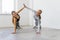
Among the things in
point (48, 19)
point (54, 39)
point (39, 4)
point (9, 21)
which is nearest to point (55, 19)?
point (48, 19)

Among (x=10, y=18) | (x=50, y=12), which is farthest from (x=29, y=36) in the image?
(x=10, y=18)

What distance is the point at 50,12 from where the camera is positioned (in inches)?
283

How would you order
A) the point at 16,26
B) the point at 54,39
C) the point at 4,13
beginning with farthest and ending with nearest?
the point at 4,13
the point at 16,26
the point at 54,39

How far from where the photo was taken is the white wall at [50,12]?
683 cm

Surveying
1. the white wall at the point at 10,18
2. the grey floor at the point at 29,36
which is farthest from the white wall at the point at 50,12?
the grey floor at the point at 29,36

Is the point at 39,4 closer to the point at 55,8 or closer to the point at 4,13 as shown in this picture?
the point at 55,8

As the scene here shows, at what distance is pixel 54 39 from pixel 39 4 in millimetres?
3607

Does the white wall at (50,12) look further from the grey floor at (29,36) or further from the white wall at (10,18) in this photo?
the grey floor at (29,36)

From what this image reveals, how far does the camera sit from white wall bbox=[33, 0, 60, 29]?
6.83 meters

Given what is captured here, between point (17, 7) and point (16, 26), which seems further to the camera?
point (17, 7)

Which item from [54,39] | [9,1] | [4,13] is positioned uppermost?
[9,1]

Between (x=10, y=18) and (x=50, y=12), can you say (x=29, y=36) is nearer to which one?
(x=50, y=12)

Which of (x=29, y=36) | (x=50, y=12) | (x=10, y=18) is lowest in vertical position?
(x=29, y=36)

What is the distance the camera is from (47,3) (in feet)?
23.8
